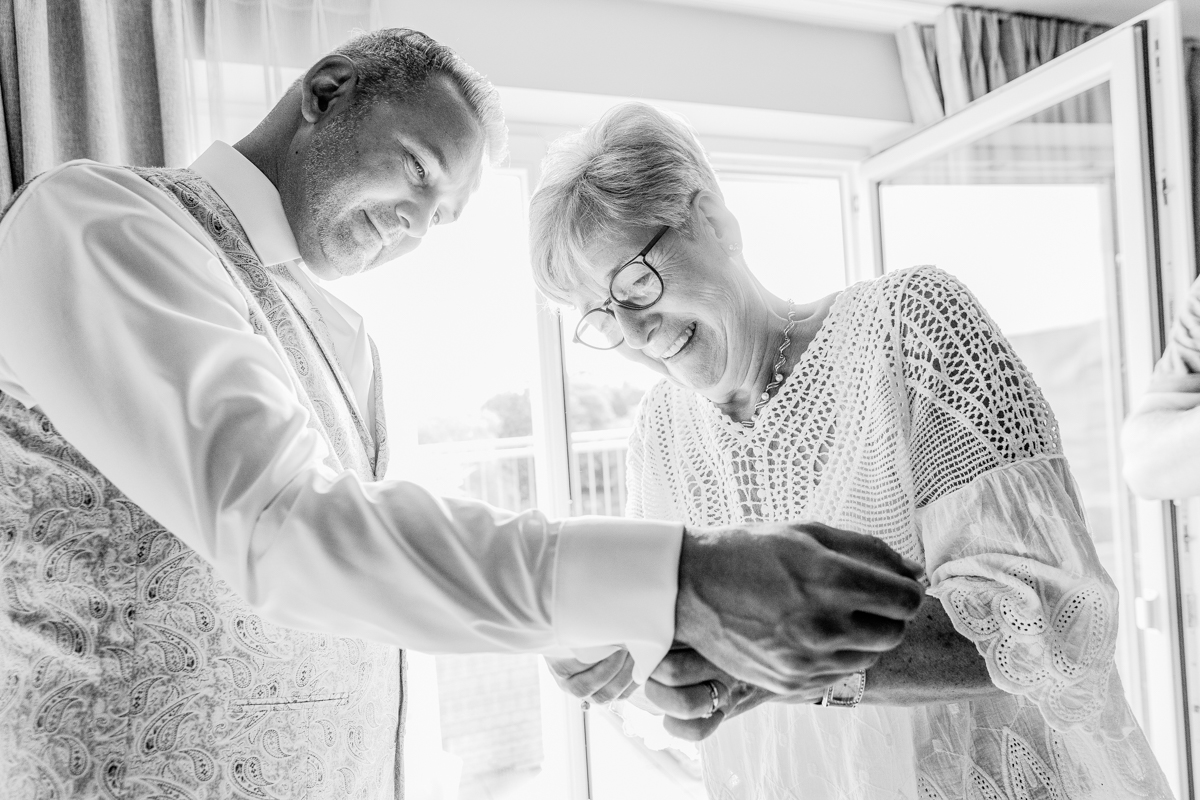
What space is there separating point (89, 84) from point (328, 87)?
1.14 meters

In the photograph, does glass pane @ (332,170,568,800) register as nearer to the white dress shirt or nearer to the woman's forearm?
the woman's forearm

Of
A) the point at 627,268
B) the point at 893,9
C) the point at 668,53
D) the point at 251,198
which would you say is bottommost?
the point at 627,268

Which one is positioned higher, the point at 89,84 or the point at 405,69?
the point at 89,84

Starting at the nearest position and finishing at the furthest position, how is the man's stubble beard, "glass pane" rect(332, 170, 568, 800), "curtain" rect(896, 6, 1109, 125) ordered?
the man's stubble beard → "glass pane" rect(332, 170, 568, 800) → "curtain" rect(896, 6, 1109, 125)

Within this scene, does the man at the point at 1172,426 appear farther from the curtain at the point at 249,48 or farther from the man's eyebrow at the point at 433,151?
the curtain at the point at 249,48

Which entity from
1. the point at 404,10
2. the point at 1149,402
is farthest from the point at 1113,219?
the point at 404,10

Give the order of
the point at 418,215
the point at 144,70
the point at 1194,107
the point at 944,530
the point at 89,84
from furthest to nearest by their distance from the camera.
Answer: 1. the point at 1194,107
2. the point at 144,70
3. the point at 89,84
4. the point at 418,215
5. the point at 944,530

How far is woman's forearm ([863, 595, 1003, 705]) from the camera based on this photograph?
0.83 metres

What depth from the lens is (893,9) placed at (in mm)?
2809

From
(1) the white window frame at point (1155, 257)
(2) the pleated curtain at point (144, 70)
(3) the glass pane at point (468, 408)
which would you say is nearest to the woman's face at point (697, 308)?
(3) the glass pane at point (468, 408)

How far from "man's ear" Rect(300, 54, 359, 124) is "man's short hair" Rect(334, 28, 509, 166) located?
2 centimetres

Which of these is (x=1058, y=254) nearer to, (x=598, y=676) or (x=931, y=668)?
(x=931, y=668)

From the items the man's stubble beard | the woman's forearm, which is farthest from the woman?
the man's stubble beard

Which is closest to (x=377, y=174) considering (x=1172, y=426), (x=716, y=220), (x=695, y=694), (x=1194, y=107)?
(x=716, y=220)
